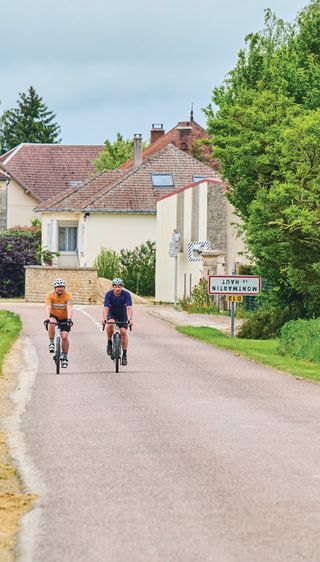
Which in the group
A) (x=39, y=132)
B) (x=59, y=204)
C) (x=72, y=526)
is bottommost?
(x=72, y=526)

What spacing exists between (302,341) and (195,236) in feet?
99.5

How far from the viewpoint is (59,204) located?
7756 cm

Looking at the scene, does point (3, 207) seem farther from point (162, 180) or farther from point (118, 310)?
point (118, 310)

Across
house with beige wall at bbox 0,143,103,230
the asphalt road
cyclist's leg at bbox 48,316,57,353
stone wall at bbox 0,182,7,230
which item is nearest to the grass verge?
the asphalt road

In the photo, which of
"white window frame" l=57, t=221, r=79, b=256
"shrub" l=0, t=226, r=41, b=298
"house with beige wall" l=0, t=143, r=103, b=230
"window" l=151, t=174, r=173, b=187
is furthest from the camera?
"house with beige wall" l=0, t=143, r=103, b=230

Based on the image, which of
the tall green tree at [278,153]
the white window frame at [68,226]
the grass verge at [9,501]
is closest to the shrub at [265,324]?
the tall green tree at [278,153]

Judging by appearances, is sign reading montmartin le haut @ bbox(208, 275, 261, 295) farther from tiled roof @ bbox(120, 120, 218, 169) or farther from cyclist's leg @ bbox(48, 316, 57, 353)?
tiled roof @ bbox(120, 120, 218, 169)

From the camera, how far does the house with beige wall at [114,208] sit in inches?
2832

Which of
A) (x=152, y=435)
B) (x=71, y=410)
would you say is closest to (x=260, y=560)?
(x=152, y=435)

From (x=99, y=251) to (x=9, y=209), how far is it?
66.9 ft

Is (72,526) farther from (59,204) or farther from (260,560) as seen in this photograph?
(59,204)

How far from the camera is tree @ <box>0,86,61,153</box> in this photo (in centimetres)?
11906

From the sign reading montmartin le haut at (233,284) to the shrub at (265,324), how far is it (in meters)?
2.48

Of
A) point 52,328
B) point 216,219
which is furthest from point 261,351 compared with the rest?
point 216,219
